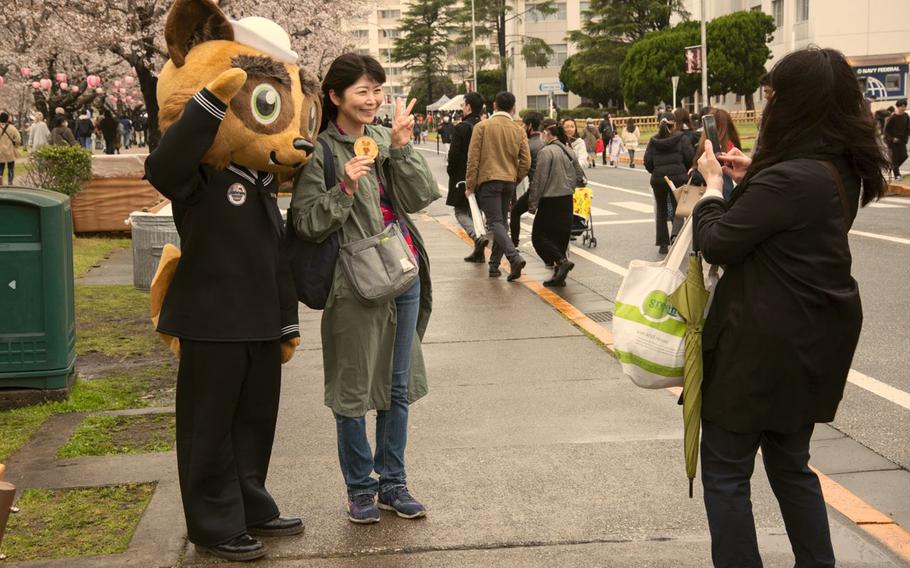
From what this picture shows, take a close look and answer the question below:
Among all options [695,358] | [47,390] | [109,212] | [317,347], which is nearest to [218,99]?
[695,358]

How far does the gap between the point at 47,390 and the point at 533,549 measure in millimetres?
3541

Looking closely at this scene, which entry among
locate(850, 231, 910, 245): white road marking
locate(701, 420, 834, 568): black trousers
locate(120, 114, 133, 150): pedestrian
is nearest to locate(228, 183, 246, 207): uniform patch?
locate(701, 420, 834, 568): black trousers

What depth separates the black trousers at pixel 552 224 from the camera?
11.4 m

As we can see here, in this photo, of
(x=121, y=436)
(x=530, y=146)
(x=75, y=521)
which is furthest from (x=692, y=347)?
(x=530, y=146)

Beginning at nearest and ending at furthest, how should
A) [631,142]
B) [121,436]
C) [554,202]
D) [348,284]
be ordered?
[348,284] < [121,436] < [554,202] < [631,142]

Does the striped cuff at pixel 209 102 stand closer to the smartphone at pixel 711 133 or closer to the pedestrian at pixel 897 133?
the smartphone at pixel 711 133

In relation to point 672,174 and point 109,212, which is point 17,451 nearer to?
point 672,174

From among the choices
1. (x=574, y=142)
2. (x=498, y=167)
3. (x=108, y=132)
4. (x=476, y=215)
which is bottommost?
(x=476, y=215)

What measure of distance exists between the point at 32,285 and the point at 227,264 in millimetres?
2699

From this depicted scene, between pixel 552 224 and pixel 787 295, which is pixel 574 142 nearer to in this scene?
pixel 552 224

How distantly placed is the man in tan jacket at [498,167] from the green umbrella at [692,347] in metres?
7.79

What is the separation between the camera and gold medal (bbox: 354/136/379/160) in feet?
14.2

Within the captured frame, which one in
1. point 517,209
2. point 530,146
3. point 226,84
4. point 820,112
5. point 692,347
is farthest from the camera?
point 517,209

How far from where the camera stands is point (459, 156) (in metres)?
12.8
